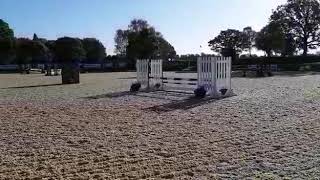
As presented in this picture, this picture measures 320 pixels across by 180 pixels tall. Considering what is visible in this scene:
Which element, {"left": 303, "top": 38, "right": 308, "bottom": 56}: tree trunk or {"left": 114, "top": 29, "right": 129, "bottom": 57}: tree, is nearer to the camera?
{"left": 303, "top": 38, "right": 308, "bottom": 56}: tree trunk

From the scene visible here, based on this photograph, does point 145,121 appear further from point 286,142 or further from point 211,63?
point 211,63

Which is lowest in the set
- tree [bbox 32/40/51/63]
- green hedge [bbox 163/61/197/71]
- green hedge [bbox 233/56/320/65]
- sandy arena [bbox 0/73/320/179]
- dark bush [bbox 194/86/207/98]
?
sandy arena [bbox 0/73/320/179]

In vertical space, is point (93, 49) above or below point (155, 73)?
above

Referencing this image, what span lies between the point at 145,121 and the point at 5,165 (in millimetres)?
5158

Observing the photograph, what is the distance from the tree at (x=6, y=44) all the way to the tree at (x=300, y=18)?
44895 millimetres

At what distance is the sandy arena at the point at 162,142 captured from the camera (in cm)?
675

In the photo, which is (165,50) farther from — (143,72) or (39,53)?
(143,72)

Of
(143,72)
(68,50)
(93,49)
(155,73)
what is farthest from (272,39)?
(155,73)

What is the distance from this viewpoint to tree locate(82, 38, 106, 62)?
106219 millimetres

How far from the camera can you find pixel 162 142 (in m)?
9.00

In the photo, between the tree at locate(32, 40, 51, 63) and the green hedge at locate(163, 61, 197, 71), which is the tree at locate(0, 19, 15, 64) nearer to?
the tree at locate(32, 40, 51, 63)

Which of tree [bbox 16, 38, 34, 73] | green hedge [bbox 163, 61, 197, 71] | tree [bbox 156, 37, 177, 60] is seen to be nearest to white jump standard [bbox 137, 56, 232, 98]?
green hedge [bbox 163, 61, 197, 71]

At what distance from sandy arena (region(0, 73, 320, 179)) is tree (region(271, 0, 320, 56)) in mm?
64935

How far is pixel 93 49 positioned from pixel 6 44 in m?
24.8
